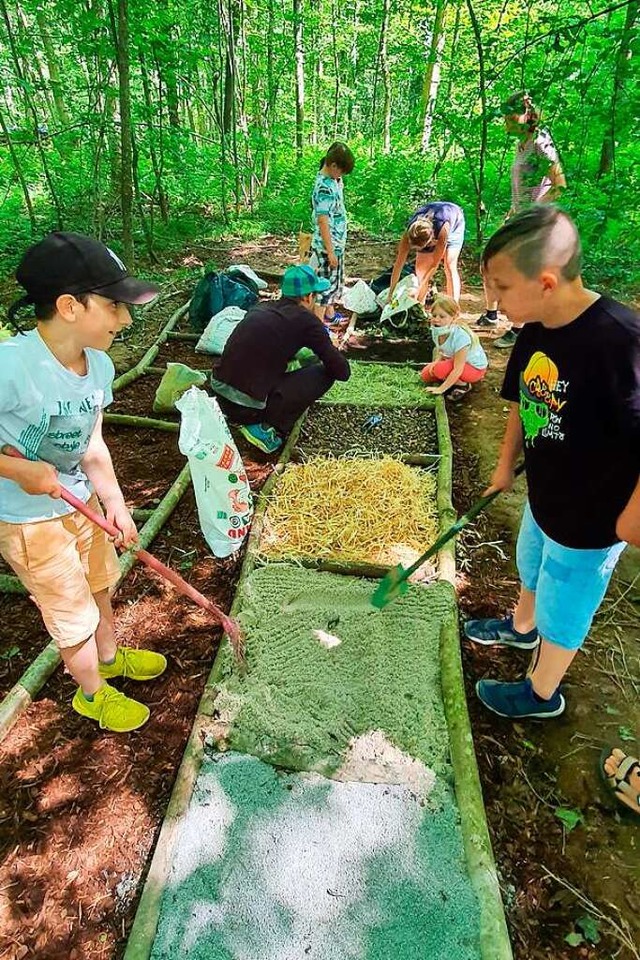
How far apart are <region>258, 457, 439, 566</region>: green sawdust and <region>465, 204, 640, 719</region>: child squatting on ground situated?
1190 millimetres

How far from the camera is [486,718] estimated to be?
7.92ft

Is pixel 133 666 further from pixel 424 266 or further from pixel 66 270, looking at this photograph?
pixel 424 266

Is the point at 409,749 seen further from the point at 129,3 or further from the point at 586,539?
the point at 129,3

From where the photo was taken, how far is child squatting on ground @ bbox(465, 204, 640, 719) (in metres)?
1.62

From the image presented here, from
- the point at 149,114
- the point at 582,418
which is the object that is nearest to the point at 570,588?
the point at 582,418

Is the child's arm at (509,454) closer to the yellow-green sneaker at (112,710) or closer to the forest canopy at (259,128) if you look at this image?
the yellow-green sneaker at (112,710)

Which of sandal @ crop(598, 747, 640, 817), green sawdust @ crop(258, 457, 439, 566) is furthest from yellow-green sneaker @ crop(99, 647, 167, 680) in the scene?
sandal @ crop(598, 747, 640, 817)

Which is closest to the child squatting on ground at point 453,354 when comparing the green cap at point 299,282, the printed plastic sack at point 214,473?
the green cap at point 299,282

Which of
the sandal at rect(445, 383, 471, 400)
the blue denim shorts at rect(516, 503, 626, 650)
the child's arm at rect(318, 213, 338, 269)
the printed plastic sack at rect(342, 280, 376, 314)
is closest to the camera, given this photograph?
the blue denim shorts at rect(516, 503, 626, 650)

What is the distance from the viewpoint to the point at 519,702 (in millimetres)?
2373

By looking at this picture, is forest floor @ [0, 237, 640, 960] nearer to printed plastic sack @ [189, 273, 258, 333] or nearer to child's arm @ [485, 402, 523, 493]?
child's arm @ [485, 402, 523, 493]

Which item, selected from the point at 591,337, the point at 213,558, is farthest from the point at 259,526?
the point at 591,337

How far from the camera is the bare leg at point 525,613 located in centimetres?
257

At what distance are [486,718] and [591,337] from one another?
1.63 meters
